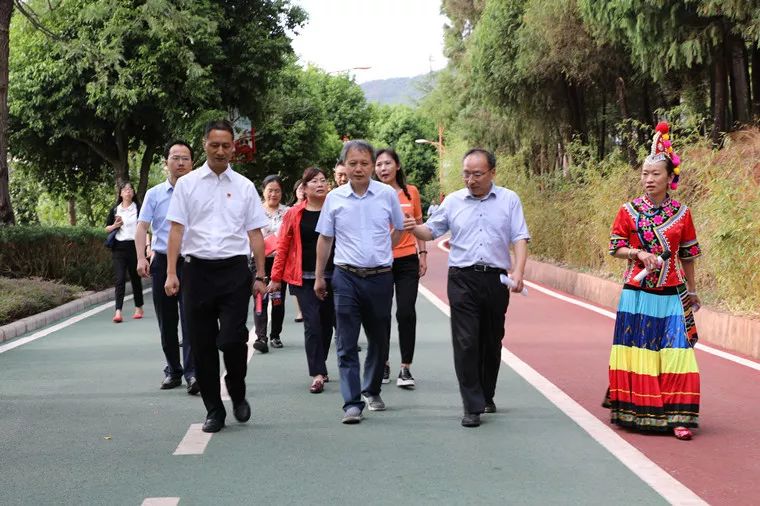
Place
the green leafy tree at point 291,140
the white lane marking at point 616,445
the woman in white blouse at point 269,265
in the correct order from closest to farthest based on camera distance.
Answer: the white lane marking at point 616,445
the woman in white blouse at point 269,265
the green leafy tree at point 291,140

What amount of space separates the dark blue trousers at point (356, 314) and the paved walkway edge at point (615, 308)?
14.9ft

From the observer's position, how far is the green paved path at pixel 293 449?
19.1 feet

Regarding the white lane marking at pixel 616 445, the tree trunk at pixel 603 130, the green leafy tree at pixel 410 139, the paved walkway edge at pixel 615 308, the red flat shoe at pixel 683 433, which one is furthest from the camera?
the green leafy tree at pixel 410 139

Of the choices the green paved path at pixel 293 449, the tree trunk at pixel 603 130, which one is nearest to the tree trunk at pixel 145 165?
the tree trunk at pixel 603 130

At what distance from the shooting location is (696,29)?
17.2 metres

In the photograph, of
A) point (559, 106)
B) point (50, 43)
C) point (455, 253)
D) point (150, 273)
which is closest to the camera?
point (455, 253)

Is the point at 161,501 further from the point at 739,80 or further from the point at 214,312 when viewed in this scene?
the point at 739,80

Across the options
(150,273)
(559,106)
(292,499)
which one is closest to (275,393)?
(150,273)

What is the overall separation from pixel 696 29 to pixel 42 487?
13606 millimetres

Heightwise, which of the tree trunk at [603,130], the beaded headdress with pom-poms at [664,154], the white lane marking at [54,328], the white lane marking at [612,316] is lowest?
the white lane marking at [54,328]

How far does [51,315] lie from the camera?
15.4 meters

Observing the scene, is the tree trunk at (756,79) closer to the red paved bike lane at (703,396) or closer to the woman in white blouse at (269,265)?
the red paved bike lane at (703,396)

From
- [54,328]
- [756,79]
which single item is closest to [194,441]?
[54,328]

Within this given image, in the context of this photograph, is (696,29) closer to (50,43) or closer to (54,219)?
(50,43)
